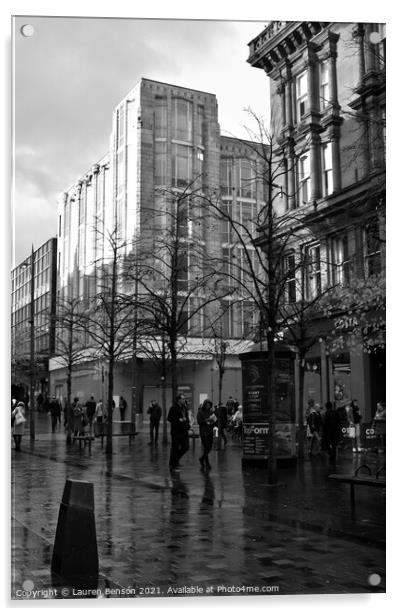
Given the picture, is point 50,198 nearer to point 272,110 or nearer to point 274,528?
point 272,110

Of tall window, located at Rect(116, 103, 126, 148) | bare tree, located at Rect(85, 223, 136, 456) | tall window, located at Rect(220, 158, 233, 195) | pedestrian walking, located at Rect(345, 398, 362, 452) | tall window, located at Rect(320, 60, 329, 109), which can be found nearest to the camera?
tall window, located at Rect(116, 103, 126, 148)

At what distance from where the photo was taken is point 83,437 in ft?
60.2

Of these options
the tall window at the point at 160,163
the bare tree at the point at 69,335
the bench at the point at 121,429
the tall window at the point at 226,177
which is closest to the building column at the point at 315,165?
the tall window at the point at 226,177

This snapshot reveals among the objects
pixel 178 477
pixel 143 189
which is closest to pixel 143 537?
pixel 143 189

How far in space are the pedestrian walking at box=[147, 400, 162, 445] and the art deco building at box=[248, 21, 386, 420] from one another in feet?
23.9

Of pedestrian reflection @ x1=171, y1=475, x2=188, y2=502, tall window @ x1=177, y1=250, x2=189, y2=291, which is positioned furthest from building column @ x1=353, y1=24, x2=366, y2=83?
pedestrian reflection @ x1=171, y1=475, x2=188, y2=502

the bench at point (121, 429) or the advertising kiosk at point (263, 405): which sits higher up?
the advertising kiosk at point (263, 405)

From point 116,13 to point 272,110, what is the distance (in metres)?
2.31

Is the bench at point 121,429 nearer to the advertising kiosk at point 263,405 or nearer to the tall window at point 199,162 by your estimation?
the advertising kiosk at point 263,405

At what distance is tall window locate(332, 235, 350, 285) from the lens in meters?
9.25

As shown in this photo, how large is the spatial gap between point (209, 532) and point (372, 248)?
142 inches

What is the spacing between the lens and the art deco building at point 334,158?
7102 millimetres

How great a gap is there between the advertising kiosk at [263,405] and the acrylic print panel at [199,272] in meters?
0.08

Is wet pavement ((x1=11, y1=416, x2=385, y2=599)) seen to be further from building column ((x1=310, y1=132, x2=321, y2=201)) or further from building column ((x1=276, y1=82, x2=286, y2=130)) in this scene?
building column ((x1=276, y1=82, x2=286, y2=130))
